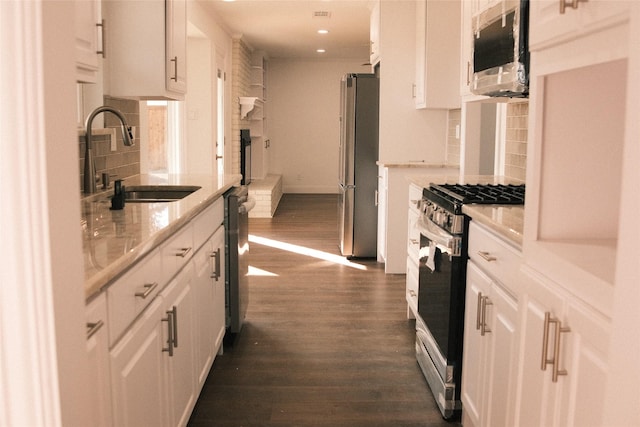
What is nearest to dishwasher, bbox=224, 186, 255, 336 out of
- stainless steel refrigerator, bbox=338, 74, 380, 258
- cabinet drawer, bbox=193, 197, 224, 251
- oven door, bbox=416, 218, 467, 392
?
cabinet drawer, bbox=193, 197, 224, 251

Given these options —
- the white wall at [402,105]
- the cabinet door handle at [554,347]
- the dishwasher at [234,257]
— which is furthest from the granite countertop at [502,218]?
the white wall at [402,105]

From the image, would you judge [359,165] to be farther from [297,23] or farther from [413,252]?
[297,23]

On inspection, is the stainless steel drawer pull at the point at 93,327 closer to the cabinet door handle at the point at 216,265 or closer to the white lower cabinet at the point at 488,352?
the white lower cabinet at the point at 488,352

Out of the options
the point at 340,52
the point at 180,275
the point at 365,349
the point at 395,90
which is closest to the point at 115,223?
the point at 180,275

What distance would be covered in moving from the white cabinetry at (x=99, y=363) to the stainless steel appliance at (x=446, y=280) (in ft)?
5.04

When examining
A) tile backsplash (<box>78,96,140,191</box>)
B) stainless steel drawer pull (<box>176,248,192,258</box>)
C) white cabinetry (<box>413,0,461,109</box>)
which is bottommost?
stainless steel drawer pull (<box>176,248,192,258</box>)

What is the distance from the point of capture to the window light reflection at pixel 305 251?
19.0ft

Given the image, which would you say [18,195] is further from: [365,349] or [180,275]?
[365,349]

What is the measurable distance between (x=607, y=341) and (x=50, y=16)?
3.66 feet

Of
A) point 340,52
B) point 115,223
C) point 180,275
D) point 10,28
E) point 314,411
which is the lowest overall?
point 314,411

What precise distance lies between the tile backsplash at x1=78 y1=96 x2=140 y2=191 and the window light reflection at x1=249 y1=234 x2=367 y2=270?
7.47 ft

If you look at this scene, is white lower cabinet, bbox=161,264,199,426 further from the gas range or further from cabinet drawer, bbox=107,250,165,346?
the gas range

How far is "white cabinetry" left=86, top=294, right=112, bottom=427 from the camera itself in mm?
1381

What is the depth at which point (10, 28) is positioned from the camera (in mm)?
741
